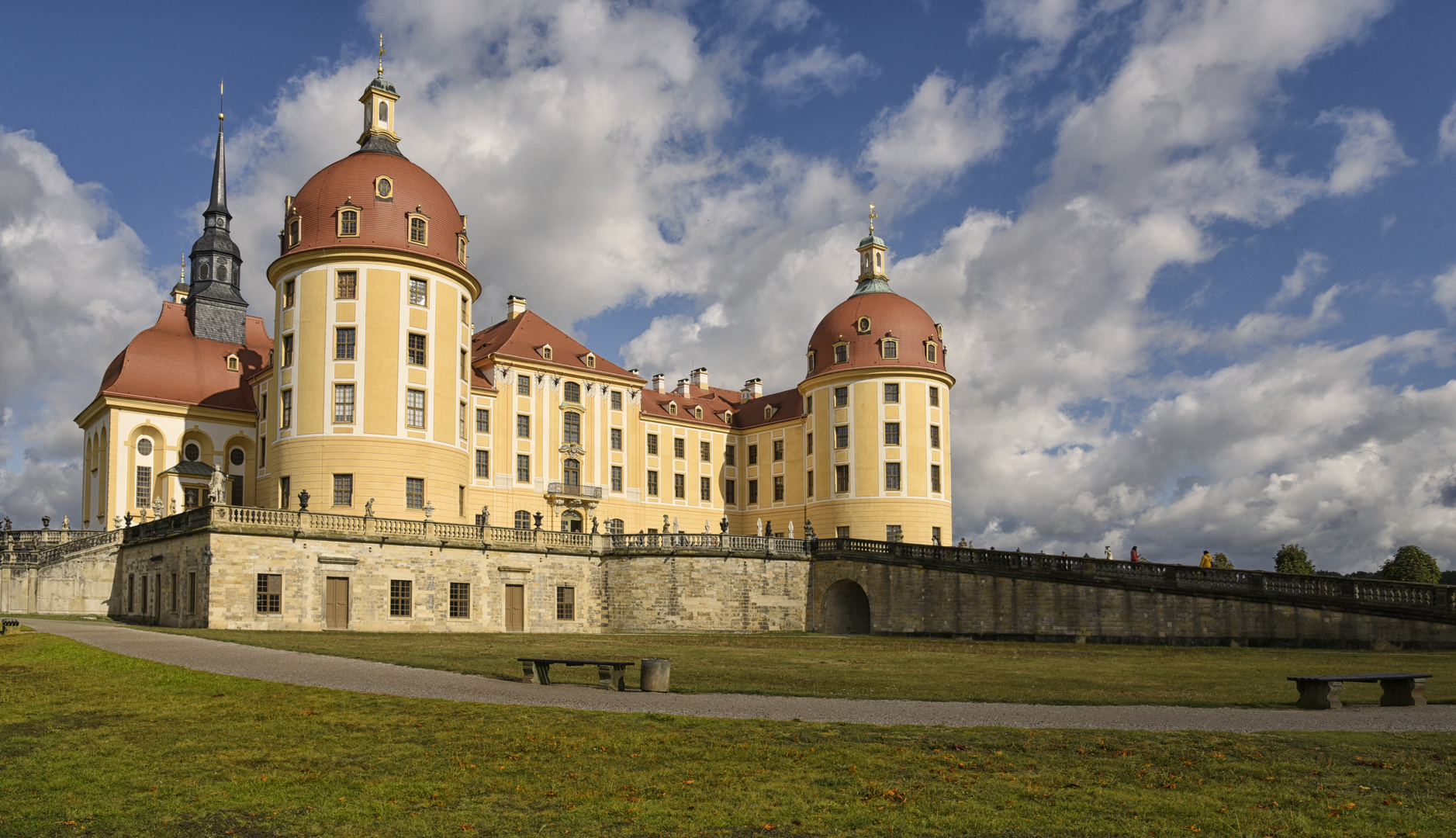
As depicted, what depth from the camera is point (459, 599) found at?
43.3m

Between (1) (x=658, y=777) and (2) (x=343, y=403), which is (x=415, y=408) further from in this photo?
(1) (x=658, y=777)

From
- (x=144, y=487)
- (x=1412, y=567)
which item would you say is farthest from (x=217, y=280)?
(x=1412, y=567)

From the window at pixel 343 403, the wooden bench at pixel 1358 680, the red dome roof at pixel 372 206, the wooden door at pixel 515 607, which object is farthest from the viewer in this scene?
the red dome roof at pixel 372 206

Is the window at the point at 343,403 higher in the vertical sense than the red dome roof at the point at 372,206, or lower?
lower

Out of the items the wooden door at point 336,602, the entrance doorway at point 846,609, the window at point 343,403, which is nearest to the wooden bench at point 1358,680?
the wooden door at point 336,602

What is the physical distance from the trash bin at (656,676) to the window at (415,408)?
31443 millimetres

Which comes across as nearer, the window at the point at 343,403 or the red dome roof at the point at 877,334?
the window at the point at 343,403

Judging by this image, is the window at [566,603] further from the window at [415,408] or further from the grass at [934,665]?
the grass at [934,665]

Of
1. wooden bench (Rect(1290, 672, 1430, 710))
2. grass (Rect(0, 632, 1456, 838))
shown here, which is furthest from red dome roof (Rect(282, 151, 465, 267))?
wooden bench (Rect(1290, 672, 1430, 710))

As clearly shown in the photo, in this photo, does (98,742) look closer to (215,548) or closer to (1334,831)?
(1334,831)

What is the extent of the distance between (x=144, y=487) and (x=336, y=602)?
21.3m

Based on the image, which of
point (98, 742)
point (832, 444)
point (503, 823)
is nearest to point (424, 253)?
point (832, 444)

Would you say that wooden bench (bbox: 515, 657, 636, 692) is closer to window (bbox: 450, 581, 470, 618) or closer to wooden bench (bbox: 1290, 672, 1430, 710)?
wooden bench (bbox: 1290, 672, 1430, 710)

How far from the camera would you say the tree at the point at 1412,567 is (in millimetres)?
69062
